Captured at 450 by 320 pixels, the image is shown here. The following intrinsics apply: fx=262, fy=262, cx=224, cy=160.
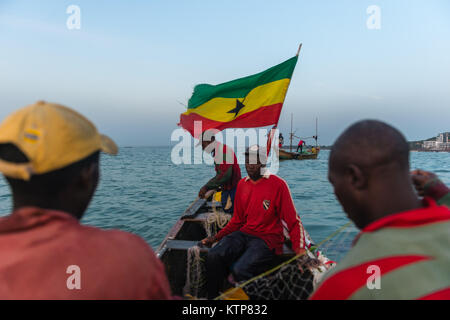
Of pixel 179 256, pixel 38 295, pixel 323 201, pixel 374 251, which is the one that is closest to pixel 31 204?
pixel 38 295

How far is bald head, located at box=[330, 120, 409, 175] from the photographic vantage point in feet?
4.04

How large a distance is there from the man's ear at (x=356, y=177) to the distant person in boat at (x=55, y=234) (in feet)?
3.26

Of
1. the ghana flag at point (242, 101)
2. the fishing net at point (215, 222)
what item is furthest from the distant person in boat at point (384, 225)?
the fishing net at point (215, 222)

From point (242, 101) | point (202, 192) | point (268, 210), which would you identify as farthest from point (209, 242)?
point (242, 101)

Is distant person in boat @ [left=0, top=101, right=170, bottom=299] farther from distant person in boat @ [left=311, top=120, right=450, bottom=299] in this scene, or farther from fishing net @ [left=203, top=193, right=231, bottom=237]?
fishing net @ [left=203, top=193, right=231, bottom=237]

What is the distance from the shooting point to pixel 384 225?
1148 mm

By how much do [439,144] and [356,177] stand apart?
115929 millimetres

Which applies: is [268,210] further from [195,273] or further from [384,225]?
[384,225]

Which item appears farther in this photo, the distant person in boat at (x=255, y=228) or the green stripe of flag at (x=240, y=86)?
the green stripe of flag at (x=240, y=86)

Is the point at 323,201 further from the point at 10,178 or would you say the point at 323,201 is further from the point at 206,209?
the point at 10,178

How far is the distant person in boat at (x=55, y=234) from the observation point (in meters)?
0.93

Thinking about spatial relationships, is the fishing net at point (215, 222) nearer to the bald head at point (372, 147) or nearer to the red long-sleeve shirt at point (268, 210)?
the red long-sleeve shirt at point (268, 210)

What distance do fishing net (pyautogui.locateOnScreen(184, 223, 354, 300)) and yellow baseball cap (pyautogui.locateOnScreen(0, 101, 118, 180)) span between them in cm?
182

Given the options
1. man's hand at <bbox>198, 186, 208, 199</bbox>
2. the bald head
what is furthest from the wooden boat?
the bald head
